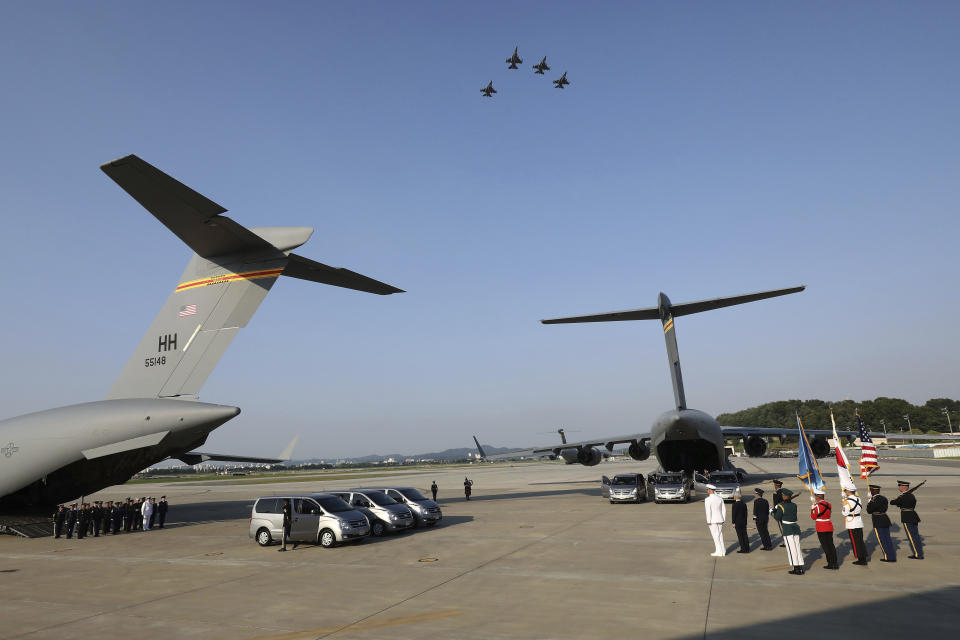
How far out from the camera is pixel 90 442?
20.9 meters

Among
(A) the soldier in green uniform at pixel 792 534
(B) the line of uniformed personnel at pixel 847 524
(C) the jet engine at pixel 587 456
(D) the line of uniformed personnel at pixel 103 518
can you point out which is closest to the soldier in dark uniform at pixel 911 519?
(B) the line of uniformed personnel at pixel 847 524

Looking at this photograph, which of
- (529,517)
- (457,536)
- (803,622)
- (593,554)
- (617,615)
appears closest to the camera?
(803,622)

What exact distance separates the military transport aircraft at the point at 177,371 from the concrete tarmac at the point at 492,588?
11.3 feet

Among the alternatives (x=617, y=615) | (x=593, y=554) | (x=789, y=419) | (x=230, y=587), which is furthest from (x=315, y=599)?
(x=789, y=419)

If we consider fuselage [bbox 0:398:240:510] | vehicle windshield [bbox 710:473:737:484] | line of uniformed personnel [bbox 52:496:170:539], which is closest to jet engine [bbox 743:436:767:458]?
vehicle windshield [bbox 710:473:737:484]

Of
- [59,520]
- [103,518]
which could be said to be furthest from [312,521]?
[59,520]

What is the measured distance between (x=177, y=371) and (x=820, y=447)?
3593 centimetres

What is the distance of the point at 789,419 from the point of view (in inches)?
7638

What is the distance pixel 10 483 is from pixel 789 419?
697ft

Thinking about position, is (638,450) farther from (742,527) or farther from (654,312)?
(742,527)

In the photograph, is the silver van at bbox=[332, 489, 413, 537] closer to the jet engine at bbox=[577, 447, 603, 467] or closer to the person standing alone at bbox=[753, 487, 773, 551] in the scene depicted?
the person standing alone at bbox=[753, 487, 773, 551]

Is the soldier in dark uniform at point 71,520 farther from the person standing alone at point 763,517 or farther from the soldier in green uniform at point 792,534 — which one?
the soldier in green uniform at point 792,534

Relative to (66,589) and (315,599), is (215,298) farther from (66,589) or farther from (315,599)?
(315,599)

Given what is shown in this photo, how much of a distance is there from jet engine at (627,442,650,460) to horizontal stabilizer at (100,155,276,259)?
90.1ft
